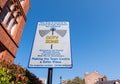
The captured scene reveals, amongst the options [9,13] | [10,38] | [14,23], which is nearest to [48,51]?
[10,38]

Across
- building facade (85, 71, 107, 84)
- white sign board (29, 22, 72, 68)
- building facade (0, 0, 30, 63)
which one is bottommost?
building facade (85, 71, 107, 84)

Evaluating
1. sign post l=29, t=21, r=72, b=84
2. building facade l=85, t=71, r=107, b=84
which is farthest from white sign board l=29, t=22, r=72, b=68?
building facade l=85, t=71, r=107, b=84

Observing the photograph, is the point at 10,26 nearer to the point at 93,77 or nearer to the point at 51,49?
the point at 51,49

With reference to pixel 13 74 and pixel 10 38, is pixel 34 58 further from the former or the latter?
pixel 10 38

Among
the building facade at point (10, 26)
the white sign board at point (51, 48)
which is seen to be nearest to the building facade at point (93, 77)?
the building facade at point (10, 26)

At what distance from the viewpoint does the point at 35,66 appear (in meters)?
4.08

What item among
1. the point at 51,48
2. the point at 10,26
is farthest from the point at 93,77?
the point at 51,48

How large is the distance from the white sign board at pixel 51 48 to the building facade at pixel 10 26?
684 centimetres

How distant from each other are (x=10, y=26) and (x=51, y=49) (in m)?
9.52

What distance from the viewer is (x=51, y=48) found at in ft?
14.0

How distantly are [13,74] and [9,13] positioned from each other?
7915mm

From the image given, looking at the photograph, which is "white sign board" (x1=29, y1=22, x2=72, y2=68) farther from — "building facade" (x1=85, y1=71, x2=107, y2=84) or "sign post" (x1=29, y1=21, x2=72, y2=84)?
"building facade" (x1=85, y1=71, x2=107, y2=84)

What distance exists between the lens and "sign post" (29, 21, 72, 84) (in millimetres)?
4051

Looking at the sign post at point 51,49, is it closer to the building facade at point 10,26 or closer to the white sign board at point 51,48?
the white sign board at point 51,48
